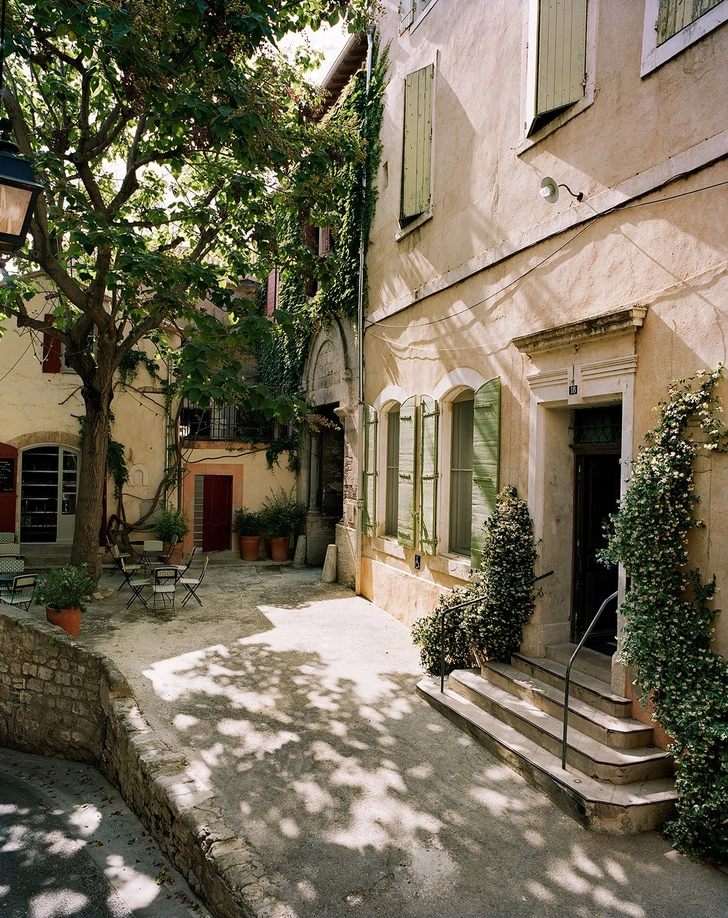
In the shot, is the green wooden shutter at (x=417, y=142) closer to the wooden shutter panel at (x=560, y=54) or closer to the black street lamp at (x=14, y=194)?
the wooden shutter panel at (x=560, y=54)

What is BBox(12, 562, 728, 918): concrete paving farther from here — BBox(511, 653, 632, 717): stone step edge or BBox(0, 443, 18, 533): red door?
BBox(0, 443, 18, 533): red door

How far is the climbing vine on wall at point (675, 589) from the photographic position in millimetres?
4109

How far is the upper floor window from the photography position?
221 inches

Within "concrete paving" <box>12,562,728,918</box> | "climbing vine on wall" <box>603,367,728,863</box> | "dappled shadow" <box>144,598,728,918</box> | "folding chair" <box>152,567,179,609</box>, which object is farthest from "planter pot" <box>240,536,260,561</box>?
"climbing vine on wall" <box>603,367,728,863</box>

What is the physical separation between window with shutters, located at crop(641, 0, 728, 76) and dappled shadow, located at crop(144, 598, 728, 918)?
225 inches

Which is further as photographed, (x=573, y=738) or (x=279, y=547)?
(x=279, y=547)

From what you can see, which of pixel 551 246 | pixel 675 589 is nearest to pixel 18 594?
pixel 551 246

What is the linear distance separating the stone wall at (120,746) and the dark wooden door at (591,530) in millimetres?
3910

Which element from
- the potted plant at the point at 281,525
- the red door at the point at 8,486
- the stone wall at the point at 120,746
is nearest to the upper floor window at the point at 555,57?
the stone wall at the point at 120,746

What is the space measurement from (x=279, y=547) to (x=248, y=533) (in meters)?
0.80

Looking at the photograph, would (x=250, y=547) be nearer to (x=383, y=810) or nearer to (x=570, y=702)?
(x=570, y=702)

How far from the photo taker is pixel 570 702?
5.35 meters

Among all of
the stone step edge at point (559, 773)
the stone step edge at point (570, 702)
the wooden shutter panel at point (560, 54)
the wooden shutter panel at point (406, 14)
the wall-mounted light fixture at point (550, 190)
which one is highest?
the wooden shutter panel at point (406, 14)

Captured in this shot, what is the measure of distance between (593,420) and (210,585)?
26.1 ft
